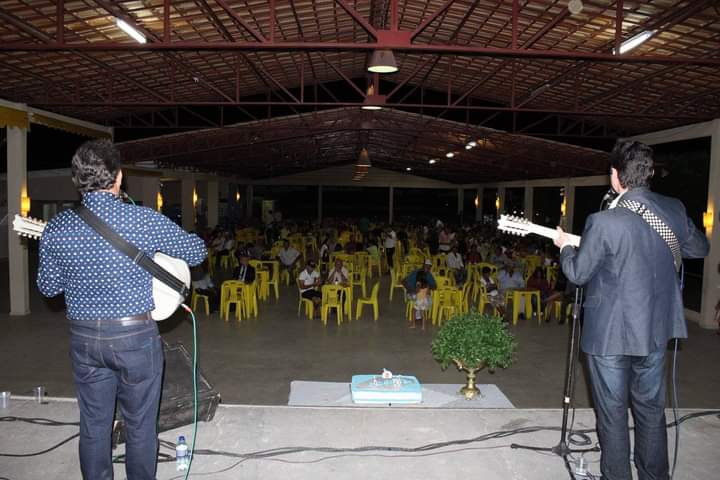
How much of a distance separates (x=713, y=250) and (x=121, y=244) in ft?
30.2

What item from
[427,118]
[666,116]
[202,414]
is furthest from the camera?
[427,118]

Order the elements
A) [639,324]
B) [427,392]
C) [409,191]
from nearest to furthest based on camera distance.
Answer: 1. [639,324]
2. [427,392]
3. [409,191]

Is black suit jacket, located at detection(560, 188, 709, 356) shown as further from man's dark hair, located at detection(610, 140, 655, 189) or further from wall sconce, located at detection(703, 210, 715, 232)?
wall sconce, located at detection(703, 210, 715, 232)

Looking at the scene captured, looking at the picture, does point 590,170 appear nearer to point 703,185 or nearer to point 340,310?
point 703,185

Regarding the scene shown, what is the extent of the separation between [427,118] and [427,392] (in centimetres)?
998

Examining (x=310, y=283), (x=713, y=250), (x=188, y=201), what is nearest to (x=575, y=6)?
(x=713, y=250)

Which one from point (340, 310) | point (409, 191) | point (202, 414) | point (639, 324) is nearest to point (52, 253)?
point (202, 414)

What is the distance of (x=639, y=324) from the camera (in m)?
2.15

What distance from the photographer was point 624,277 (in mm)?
2154

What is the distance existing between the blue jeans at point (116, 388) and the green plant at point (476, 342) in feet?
8.77

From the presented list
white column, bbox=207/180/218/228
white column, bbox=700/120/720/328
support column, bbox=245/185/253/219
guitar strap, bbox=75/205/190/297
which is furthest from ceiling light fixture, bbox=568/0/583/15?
support column, bbox=245/185/253/219

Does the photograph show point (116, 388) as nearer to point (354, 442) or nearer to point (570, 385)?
point (354, 442)

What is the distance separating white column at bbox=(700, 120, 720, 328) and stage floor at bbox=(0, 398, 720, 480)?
6293mm

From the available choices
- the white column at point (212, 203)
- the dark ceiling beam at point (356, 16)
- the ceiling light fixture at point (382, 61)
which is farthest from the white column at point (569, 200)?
the white column at point (212, 203)
